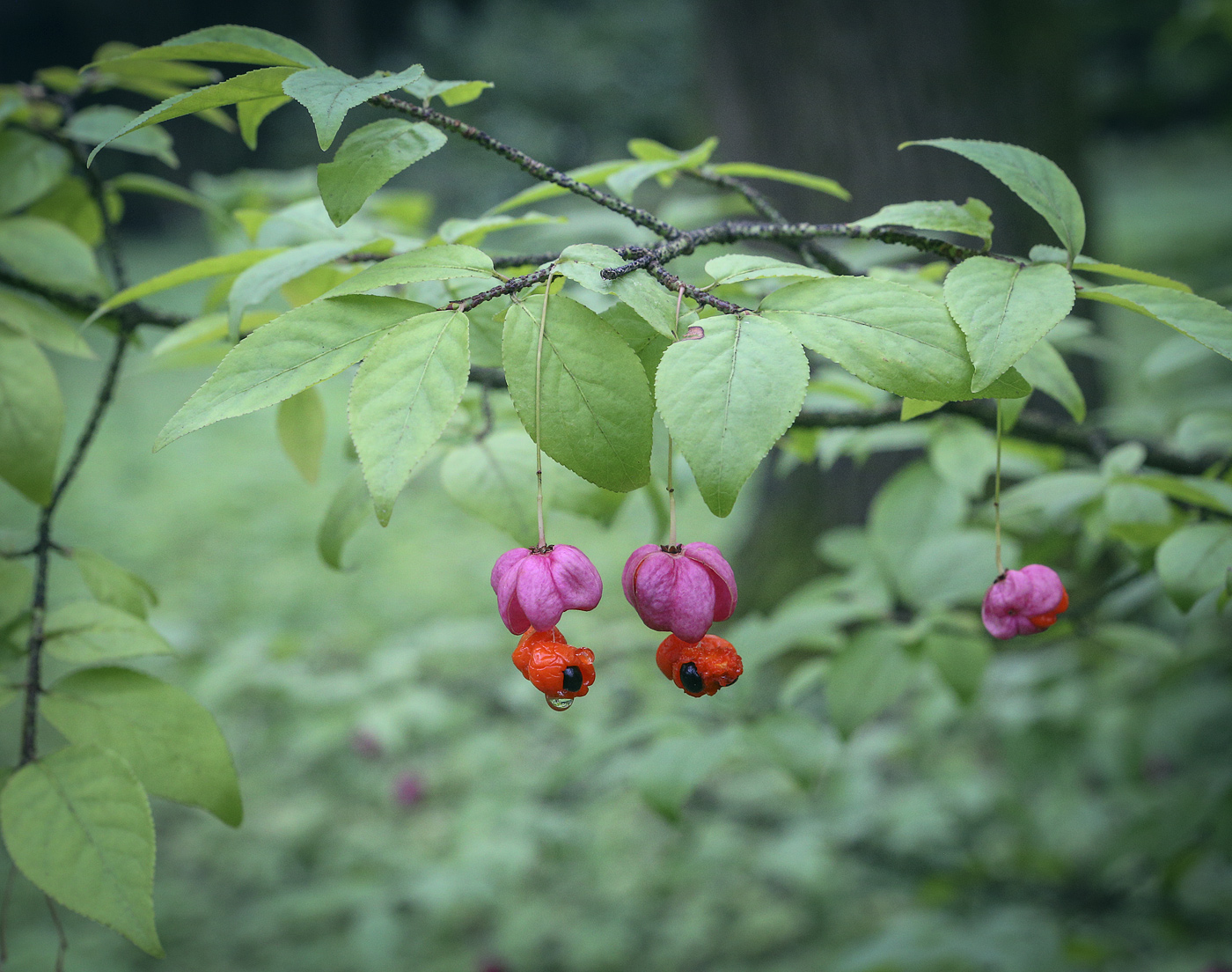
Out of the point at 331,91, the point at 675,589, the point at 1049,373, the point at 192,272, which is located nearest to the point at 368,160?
the point at 331,91

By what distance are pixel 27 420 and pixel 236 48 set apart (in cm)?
39

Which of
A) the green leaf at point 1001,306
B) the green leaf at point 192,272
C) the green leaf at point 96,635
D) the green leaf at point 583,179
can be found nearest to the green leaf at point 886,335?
the green leaf at point 1001,306

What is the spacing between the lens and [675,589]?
56 cm

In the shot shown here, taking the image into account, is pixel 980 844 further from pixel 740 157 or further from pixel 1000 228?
pixel 740 157

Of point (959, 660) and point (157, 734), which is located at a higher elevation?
point (959, 660)

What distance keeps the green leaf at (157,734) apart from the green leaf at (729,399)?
50 centimetres

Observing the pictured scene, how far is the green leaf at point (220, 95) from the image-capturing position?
57cm

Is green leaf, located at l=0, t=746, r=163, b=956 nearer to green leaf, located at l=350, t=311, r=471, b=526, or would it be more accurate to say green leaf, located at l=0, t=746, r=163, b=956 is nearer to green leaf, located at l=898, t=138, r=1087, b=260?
green leaf, located at l=350, t=311, r=471, b=526

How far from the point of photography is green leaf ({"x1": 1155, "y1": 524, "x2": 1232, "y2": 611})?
84 centimetres

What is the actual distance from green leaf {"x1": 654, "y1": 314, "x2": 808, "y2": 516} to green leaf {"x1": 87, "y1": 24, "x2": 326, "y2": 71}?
0.40m

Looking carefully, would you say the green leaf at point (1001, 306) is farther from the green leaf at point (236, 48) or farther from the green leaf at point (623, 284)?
the green leaf at point (236, 48)

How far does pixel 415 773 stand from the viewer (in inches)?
104

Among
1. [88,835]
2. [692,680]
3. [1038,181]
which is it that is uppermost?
[1038,181]

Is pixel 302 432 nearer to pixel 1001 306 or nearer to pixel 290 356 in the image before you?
pixel 290 356
